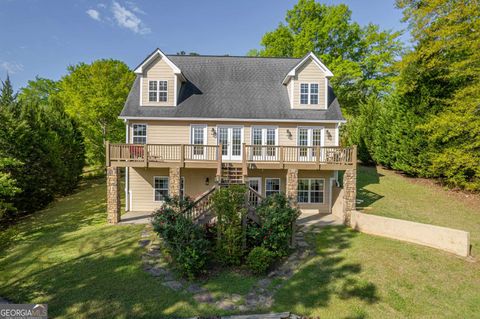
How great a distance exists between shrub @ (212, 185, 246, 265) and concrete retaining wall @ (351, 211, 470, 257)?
678cm

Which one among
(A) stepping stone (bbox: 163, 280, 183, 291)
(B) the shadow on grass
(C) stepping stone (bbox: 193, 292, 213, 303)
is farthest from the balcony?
(C) stepping stone (bbox: 193, 292, 213, 303)

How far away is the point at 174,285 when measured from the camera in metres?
8.02

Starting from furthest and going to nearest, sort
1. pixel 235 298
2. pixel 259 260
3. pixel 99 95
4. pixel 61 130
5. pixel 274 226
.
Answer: pixel 99 95, pixel 61 130, pixel 274 226, pixel 259 260, pixel 235 298

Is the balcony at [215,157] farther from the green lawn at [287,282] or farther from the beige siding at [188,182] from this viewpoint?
the green lawn at [287,282]

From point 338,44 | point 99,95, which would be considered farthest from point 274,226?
point 338,44

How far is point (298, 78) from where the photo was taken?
15617 mm

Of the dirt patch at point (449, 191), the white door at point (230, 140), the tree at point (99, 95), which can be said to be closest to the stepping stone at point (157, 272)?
the white door at point (230, 140)

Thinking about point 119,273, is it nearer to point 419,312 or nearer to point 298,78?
point 419,312

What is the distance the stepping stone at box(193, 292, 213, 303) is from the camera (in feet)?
24.0

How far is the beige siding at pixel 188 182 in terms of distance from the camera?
1548 cm

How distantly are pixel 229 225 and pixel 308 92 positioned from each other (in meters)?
10.8

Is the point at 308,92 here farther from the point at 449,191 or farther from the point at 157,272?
the point at 157,272

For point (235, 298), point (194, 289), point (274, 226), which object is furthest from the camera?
point (274, 226)

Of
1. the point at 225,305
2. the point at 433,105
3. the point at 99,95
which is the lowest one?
the point at 225,305
